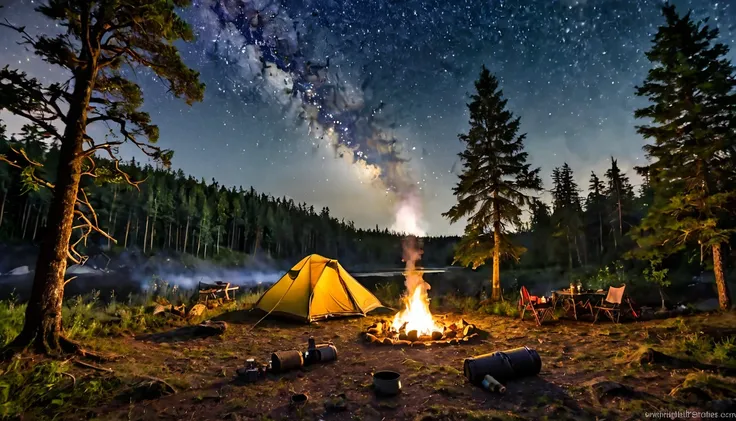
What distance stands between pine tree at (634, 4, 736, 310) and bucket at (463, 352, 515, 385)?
938 centimetres

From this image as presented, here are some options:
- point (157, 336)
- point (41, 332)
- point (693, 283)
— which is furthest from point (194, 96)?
point (693, 283)

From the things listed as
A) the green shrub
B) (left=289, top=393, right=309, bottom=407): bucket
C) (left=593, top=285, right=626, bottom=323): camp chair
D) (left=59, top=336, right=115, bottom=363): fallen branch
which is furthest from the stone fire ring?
(left=59, top=336, right=115, bottom=363): fallen branch

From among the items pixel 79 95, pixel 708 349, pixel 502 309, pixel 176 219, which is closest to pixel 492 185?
pixel 502 309

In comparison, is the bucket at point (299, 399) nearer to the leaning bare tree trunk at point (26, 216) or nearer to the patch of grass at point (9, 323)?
the patch of grass at point (9, 323)

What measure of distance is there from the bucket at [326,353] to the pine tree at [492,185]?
9.77 meters

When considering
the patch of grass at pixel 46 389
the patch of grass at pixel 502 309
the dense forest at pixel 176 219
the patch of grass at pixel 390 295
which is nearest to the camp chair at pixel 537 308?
the patch of grass at pixel 502 309

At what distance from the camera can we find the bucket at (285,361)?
261 inches

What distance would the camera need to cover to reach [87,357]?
20.9 ft

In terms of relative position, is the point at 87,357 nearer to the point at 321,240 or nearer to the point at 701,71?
the point at 701,71

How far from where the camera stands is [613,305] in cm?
1107

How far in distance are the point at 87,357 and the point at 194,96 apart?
19.4 feet

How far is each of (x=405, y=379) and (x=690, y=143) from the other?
42.0ft

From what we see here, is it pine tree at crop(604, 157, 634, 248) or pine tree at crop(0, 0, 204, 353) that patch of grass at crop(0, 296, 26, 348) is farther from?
pine tree at crop(604, 157, 634, 248)

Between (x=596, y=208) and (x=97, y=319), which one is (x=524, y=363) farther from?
(x=596, y=208)
